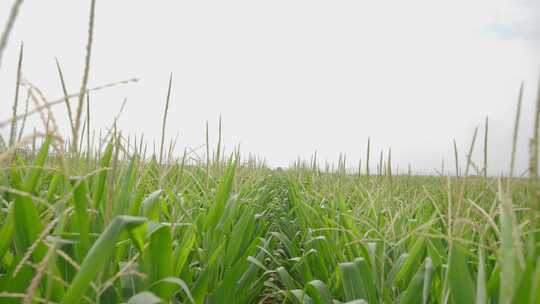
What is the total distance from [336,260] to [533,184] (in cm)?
149

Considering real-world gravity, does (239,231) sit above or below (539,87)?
below

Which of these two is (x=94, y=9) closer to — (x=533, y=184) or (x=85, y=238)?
(x=85, y=238)

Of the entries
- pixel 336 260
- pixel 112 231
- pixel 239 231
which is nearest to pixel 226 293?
pixel 239 231

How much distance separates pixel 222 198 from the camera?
1790 millimetres

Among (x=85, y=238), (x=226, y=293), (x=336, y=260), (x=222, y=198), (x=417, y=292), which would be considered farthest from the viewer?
(x=336, y=260)

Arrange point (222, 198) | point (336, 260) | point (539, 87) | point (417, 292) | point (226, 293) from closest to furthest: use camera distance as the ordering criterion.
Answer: point (539, 87)
point (417, 292)
point (226, 293)
point (222, 198)
point (336, 260)

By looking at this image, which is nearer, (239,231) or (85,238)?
(85,238)

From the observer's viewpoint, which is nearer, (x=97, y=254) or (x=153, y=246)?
(x=97, y=254)

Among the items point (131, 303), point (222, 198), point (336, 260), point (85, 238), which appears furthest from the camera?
point (336, 260)

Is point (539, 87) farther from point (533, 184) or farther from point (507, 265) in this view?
point (507, 265)

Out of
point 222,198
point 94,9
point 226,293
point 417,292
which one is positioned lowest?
point 226,293

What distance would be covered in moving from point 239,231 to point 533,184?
1.39 metres

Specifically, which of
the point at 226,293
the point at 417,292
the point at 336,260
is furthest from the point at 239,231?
the point at 417,292

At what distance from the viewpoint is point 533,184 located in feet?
2.06
